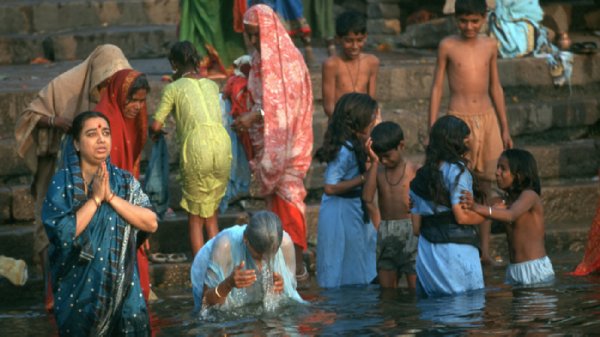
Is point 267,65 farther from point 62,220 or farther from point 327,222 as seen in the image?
point 62,220

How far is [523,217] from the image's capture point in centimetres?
930

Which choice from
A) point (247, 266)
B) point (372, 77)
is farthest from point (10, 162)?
point (247, 266)

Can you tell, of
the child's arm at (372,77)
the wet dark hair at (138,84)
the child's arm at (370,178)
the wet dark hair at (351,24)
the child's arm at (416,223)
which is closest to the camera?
the child's arm at (416,223)

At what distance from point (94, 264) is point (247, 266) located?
1.03m

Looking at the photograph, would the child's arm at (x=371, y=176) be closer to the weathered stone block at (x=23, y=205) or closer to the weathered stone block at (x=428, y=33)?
the weathered stone block at (x=23, y=205)

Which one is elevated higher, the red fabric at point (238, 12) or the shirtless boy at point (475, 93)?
the red fabric at point (238, 12)

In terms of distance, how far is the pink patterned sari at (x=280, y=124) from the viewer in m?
10.5

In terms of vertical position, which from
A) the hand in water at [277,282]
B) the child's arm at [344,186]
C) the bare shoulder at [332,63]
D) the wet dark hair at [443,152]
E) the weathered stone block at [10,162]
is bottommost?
the hand in water at [277,282]

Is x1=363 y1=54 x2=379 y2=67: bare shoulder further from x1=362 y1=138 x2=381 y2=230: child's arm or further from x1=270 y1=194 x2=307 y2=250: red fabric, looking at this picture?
x1=362 y1=138 x2=381 y2=230: child's arm

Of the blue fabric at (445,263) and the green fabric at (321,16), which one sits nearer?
the blue fabric at (445,263)

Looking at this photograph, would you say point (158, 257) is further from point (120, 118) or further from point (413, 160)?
point (413, 160)

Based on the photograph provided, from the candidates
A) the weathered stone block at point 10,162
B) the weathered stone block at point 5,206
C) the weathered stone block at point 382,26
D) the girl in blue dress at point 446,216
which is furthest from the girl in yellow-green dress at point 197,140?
the weathered stone block at point 382,26

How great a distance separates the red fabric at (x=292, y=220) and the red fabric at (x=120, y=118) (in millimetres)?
1332

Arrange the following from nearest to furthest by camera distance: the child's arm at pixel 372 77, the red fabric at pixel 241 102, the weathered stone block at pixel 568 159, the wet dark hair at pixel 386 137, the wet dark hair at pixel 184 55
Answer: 1. the wet dark hair at pixel 386 137
2. the wet dark hair at pixel 184 55
3. the red fabric at pixel 241 102
4. the child's arm at pixel 372 77
5. the weathered stone block at pixel 568 159
